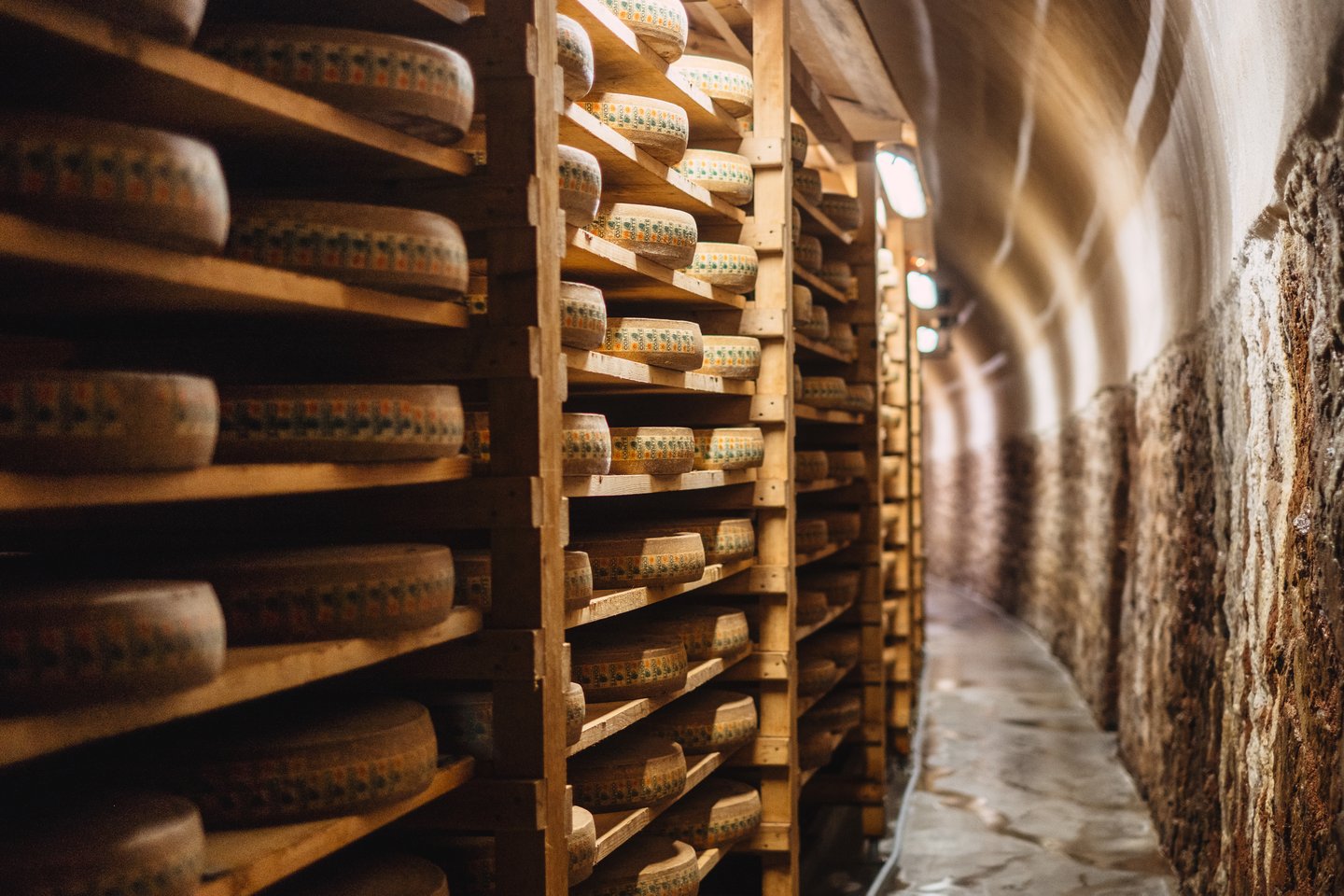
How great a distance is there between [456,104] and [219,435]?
2.11 ft

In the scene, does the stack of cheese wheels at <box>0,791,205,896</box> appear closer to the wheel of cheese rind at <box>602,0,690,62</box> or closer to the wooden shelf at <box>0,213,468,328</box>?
the wooden shelf at <box>0,213,468,328</box>

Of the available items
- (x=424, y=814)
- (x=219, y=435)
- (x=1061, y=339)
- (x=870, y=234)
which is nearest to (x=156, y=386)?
(x=219, y=435)

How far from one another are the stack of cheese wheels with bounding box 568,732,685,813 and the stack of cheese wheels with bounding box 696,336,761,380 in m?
1.09

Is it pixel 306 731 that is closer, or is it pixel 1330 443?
pixel 306 731

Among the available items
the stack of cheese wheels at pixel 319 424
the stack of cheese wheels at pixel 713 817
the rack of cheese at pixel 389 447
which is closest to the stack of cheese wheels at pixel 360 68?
the rack of cheese at pixel 389 447

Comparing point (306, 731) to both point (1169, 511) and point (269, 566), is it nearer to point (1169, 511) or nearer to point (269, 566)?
point (269, 566)

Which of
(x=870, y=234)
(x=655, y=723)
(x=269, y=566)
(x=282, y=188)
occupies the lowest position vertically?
(x=655, y=723)

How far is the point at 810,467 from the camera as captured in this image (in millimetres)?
5152

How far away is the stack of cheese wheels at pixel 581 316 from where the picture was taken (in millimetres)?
2734

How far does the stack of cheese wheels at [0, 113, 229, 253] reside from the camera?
151 centimetres

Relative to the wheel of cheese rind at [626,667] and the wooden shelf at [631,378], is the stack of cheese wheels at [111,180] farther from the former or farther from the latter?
the wheel of cheese rind at [626,667]

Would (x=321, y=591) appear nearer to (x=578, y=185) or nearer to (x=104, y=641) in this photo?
(x=104, y=641)

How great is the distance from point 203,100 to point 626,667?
5.76 ft

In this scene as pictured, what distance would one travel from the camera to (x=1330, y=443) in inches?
111
